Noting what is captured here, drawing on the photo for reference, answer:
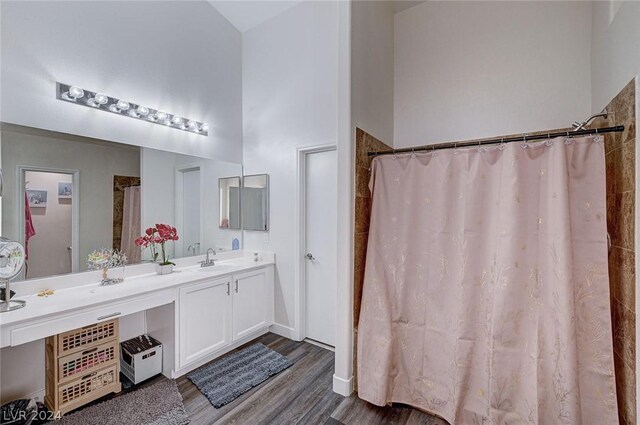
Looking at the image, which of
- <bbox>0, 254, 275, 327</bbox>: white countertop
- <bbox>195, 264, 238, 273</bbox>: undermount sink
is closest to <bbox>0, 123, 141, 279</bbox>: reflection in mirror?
<bbox>0, 254, 275, 327</bbox>: white countertop

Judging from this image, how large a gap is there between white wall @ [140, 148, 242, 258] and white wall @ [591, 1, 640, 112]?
126 inches

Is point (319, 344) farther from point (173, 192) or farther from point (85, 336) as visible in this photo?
point (173, 192)

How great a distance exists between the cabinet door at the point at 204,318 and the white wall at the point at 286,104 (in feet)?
2.22

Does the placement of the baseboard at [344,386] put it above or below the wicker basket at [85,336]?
below

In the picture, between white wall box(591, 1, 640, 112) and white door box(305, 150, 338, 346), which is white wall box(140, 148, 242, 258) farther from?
white wall box(591, 1, 640, 112)

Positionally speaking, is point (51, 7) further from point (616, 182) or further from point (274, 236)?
point (616, 182)

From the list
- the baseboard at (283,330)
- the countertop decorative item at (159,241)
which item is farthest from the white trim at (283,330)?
the countertop decorative item at (159,241)

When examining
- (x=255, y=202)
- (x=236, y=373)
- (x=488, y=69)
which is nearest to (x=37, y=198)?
(x=255, y=202)

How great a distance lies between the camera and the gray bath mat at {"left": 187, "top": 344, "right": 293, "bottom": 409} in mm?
2070

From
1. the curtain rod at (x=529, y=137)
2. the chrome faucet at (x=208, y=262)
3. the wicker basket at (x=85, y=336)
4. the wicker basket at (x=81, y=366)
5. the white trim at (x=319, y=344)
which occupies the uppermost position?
the curtain rod at (x=529, y=137)

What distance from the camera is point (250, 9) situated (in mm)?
3098

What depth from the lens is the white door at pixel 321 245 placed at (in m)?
2.81

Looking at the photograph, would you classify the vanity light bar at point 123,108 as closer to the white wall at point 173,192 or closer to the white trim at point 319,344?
the white wall at point 173,192

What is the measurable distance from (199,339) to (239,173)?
6.11 ft
